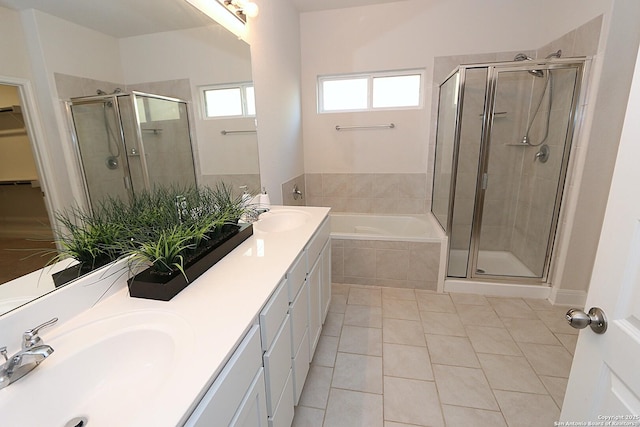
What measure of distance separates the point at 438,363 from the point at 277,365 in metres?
1.21

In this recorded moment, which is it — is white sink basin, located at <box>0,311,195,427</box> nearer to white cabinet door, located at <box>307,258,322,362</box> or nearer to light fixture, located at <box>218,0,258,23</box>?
white cabinet door, located at <box>307,258,322,362</box>

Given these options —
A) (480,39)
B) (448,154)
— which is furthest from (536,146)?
(480,39)

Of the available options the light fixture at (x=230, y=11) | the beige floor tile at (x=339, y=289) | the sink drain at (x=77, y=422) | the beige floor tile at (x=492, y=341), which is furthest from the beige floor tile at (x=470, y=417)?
the light fixture at (x=230, y=11)

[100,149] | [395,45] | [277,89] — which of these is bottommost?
[100,149]

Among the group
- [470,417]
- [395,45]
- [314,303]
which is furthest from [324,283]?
[395,45]

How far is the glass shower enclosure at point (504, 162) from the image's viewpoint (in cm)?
238

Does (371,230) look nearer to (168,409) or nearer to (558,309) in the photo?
(558,309)

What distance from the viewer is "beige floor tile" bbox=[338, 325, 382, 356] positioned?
1.95 meters

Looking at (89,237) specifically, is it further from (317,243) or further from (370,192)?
(370,192)

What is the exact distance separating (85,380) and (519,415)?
6.23 feet

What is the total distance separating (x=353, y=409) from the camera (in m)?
1.53

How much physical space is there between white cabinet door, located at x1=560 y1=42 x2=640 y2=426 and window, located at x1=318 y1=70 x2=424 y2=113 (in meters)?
2.65

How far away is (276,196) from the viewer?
2.61 meters

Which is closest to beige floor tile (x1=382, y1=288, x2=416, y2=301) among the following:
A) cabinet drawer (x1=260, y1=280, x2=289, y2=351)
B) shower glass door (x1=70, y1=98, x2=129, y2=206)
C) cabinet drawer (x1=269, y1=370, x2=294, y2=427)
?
cabinet drawer (x1=269, y1=370, x2=294, y2=427)
